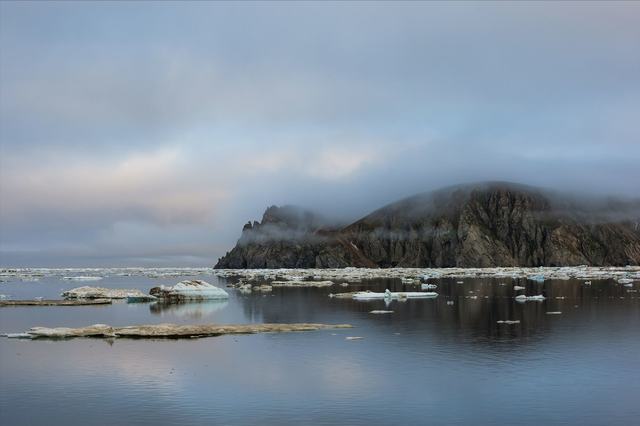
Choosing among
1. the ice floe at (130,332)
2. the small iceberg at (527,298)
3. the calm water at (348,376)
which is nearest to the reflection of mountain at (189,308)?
the calm water at (348,376)

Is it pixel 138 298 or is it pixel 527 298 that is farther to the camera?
pixel 138 298

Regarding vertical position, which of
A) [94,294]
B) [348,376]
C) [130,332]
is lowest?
[348,376]

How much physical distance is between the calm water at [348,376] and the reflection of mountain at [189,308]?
11.5 m

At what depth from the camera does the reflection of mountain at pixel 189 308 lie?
59.1m

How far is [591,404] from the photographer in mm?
22781

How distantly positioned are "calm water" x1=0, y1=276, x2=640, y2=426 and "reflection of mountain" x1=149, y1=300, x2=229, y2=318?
11.5 metres

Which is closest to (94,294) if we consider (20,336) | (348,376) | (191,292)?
(191,292)

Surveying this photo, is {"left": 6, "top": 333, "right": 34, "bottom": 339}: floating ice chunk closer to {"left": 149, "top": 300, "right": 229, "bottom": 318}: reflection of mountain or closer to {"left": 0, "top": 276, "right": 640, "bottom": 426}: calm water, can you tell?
{"left": 0, "top": 276, "right": 640, "bottom": 426}: calm water

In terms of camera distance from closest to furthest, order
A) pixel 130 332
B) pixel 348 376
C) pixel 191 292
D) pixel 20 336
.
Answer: pixel 348 376, pixel 130 332, pixel 20 336, pixel 191 292

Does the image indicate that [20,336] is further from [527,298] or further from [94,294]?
[527,298]

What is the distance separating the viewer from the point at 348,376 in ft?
91.5

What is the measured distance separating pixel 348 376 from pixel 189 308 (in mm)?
41141

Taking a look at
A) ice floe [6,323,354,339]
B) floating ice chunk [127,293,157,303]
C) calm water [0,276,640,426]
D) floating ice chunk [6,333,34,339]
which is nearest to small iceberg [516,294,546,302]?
calm water [0,276,640,426]

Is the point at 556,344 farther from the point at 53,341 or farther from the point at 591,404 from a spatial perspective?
the point at 53,341
